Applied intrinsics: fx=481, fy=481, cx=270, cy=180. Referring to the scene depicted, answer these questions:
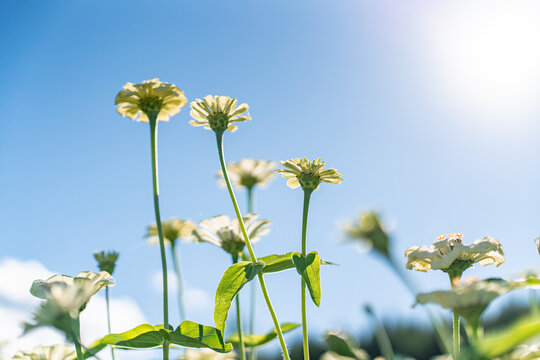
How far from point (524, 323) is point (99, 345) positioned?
3.45ft

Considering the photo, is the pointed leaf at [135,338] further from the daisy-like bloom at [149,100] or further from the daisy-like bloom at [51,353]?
the daisy-like bloom at [149,100]

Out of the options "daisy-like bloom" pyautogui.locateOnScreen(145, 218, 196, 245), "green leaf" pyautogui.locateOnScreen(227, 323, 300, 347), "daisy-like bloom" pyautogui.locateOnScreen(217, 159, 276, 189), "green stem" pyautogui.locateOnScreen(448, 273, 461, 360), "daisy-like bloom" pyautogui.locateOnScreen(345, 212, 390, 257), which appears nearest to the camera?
"green stem" pyautogui.locateOnScreen(448, 273, 461, 360)

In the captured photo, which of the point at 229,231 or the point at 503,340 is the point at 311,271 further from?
the point at 503,340

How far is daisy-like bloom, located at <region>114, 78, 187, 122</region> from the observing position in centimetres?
127

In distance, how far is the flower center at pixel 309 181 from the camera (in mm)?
1176

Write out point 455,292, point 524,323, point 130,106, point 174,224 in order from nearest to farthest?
point 524,323
point 455,292
point 130,106
point 174,224

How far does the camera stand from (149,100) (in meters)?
1.31

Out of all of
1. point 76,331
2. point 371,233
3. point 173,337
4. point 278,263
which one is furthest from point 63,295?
point 371,233

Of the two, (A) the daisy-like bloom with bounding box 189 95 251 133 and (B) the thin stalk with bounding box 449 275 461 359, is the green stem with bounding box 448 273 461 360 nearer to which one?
(B) the thin stalk with bounding box 449 275 461 359

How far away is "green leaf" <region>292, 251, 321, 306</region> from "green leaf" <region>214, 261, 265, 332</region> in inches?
3.3

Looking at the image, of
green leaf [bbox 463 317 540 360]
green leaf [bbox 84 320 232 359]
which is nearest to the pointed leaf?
green leaf [bbox 84 320 232 359]

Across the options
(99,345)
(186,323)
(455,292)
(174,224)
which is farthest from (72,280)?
(174,224)

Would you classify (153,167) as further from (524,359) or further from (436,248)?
(524,359)

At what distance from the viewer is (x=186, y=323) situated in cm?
103
